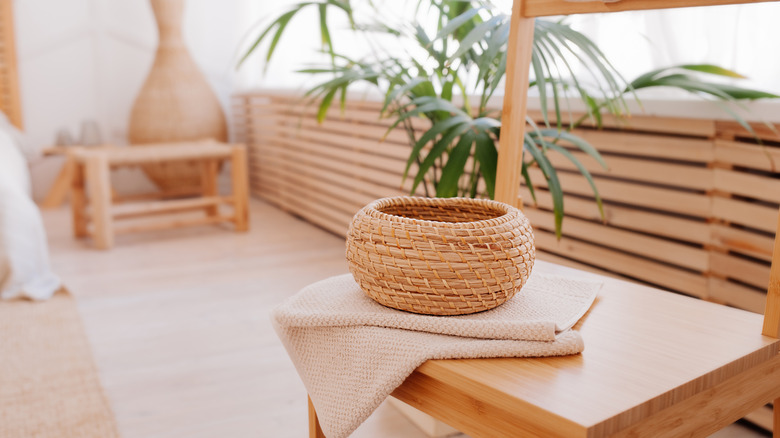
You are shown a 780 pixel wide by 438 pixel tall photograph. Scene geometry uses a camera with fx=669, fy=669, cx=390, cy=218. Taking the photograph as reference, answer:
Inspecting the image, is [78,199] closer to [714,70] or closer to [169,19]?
[169,19]

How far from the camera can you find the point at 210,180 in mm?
3115

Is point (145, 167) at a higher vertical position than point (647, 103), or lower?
lower

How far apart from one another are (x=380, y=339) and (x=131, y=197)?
2.71 metres

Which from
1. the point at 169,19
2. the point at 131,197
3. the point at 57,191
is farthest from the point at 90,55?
the point at 131,197

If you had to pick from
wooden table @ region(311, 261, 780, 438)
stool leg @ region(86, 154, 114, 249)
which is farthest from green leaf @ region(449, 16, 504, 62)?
stool leg @ region(86, 154, 114, 249)

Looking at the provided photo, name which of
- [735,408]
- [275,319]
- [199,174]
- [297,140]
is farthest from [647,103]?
[199,174]

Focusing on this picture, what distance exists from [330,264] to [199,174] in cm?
146

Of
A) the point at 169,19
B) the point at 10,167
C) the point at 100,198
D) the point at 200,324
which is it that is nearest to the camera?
the point at 200,324

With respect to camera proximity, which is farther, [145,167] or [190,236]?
[145,167]

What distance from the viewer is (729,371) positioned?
0.65 m

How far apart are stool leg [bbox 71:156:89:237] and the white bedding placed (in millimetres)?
610

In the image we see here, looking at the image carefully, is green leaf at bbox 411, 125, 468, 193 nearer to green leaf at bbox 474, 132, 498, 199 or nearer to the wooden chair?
green leaf at bbox 474, 132, 498, 199

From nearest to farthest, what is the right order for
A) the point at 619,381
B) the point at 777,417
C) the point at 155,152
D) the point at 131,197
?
the point at 619,381 < the point at 777,417 < the point at 155,152 < the point at 131,197

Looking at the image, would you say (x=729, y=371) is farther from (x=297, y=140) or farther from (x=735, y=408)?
(x=297, y=140)
